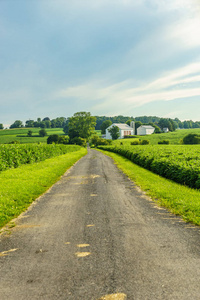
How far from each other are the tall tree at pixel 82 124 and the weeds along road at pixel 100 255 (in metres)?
93.9

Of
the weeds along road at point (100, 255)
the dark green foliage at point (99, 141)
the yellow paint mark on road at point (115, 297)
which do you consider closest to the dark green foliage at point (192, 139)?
the dark green foliage at point (99, 141)

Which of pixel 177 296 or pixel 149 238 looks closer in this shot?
pixel 177 296

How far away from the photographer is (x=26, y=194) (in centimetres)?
926

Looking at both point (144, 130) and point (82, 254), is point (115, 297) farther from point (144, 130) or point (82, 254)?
point (144, 130)

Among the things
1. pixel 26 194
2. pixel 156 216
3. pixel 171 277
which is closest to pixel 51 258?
pixel 171 277

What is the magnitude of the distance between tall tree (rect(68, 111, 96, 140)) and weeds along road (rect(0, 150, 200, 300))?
93.9 m

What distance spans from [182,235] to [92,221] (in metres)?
2.58

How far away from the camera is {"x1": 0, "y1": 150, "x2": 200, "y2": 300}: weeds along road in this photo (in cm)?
315

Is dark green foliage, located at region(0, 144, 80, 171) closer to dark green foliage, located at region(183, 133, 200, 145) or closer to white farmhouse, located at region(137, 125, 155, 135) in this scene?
dark green foliage, located at region(183, 133, 200, 145)

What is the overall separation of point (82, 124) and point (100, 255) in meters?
100.0

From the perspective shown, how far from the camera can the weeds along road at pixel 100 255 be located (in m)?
3.15

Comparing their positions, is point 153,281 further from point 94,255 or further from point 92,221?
point 92,221

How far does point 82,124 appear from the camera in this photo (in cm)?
10244

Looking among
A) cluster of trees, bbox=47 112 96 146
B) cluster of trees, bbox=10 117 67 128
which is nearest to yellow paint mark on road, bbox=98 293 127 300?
cluster of trees, bbox=47 112 96 146
